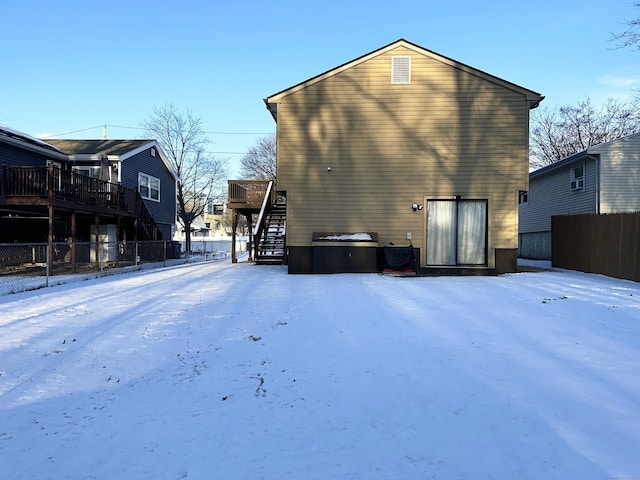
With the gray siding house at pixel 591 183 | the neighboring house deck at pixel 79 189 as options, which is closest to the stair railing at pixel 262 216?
the neighboring house deck at pixel 79 189

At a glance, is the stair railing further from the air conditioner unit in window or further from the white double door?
the air conditioner unit in window

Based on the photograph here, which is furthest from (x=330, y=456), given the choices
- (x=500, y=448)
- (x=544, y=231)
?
(x=544, y=231)

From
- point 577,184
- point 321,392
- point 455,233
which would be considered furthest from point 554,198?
point 321,392

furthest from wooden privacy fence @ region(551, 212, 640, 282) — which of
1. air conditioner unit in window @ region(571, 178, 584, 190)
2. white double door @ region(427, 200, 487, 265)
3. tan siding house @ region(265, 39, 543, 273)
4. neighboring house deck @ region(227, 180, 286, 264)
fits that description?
neighboring house deck @ region(227, 180, 286, 264)

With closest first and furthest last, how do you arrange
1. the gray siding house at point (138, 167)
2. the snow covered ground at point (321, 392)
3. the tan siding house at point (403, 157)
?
the snow covered ground at point (321, 392) < the tan siding house at point (403, 157) < the gray siding house at point (138, 167)

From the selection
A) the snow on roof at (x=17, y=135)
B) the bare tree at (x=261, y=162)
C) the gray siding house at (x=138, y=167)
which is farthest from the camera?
the bare tree at (x=261, y=162)

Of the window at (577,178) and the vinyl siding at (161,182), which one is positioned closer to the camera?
the window at (577,178)

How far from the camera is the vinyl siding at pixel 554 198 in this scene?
1747 centimetres

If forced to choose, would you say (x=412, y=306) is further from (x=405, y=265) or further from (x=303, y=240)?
(x=303, y=240)

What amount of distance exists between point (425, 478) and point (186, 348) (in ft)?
11.8

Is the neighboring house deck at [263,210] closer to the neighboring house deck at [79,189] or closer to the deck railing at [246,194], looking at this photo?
the deck railing at [246,194]

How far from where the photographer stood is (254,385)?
4074mm

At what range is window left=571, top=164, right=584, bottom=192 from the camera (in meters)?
18.2

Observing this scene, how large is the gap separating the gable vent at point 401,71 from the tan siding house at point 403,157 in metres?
0.03
